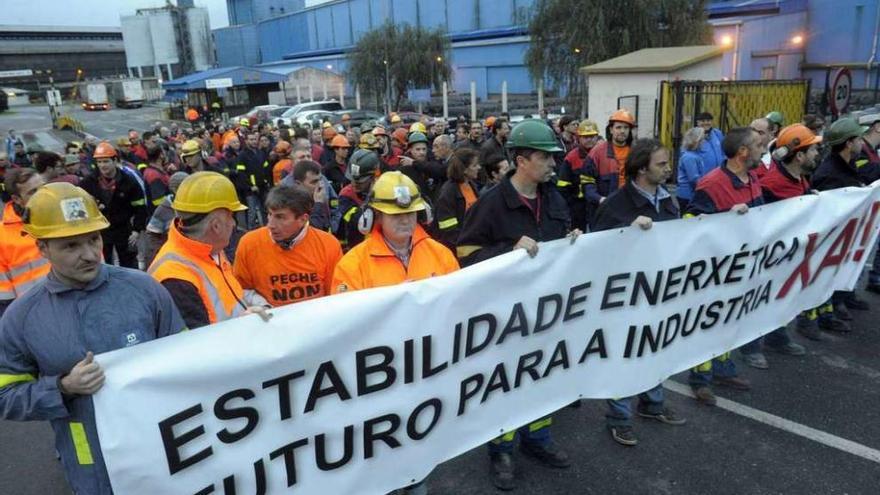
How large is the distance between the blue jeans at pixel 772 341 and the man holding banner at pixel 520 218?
2.08 meters

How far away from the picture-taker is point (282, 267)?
11.4 feet

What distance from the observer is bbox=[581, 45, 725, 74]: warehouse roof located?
1287cm

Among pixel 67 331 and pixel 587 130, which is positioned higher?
pixel 587 130

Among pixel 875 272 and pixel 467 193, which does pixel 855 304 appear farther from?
pixel 467 193

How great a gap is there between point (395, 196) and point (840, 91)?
9.34 m

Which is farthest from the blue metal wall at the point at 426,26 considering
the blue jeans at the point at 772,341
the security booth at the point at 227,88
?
the blue jeans at the point at 772,341

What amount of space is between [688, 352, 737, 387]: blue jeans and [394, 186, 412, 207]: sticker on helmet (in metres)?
2.54

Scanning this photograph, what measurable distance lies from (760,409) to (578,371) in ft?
5.53

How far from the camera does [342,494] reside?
2770mm

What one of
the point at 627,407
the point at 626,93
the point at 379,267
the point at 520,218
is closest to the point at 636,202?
the point at 520,218

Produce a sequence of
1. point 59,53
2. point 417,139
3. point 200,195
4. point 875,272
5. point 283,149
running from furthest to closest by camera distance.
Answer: point 59,53, point 283,149, point 417,139, point 875,272, point 200,195

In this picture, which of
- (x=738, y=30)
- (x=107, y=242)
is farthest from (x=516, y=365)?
(x=738, y=30)

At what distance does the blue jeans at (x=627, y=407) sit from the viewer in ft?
12.8

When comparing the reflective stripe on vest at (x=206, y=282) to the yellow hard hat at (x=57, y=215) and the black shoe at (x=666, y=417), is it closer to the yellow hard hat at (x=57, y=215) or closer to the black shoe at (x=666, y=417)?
the yellow hard hat at (x=57, y=215)
